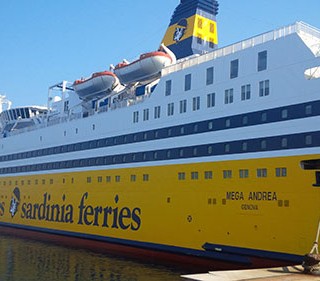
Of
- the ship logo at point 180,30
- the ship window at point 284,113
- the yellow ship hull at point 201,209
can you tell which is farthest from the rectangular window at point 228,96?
the ship logo at point 180,30

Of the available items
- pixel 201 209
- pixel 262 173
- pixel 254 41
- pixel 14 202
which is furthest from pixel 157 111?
pixel 14 202

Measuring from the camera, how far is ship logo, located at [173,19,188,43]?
2881 centimetres

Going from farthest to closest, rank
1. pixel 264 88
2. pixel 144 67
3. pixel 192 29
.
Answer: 1. pixel 192 29
2. pixel 144 67
3. pixel 264 88

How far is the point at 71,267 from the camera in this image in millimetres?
19344

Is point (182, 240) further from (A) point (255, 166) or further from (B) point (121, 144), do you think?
(B) point (121, 144)

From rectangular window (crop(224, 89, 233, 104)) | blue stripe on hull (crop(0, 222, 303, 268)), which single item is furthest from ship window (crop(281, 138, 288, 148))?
blue stripe on hull (crop(0, 222, 303, 268))

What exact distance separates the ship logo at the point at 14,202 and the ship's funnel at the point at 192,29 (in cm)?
1820

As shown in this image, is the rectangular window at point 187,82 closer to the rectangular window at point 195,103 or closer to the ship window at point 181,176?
the rectangular window at point 195,103

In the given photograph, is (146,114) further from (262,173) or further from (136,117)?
(262,173)

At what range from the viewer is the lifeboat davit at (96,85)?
2786 cm

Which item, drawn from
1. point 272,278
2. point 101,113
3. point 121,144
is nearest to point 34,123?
point 101,113

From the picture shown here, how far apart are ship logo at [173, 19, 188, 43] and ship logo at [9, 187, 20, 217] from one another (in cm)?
1880

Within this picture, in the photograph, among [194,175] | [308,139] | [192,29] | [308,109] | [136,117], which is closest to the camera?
[308,139]

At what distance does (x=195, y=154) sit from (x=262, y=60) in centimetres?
547
